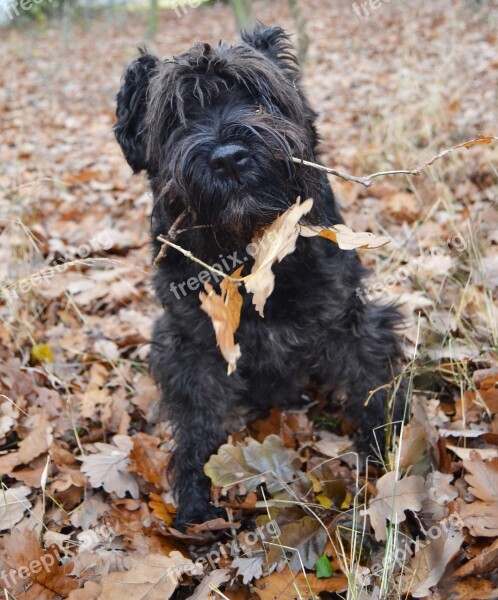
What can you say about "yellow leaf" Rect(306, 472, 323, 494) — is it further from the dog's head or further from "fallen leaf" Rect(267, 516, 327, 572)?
the dog's head

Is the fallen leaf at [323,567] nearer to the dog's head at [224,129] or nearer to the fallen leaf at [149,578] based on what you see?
the fallen leaf at [149,578]

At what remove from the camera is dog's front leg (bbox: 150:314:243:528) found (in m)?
2.93

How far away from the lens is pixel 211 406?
3.02 metres

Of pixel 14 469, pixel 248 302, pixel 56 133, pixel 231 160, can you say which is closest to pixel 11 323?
pixel 14 469

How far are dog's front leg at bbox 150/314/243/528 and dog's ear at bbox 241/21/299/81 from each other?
4.58 ft

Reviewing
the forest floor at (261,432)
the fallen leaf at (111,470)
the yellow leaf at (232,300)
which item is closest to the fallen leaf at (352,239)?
the yellow leaf at (232,300)

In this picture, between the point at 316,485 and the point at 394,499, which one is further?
the point at 316,485

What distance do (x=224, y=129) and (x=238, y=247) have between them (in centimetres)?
48

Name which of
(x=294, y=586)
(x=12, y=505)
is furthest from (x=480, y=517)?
(x=12, y=505)

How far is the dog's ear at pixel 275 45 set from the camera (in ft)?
9.87

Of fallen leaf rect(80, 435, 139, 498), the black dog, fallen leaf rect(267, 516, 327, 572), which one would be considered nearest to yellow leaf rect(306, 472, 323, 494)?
fallen leaf rect(267, 516, 327, 572)

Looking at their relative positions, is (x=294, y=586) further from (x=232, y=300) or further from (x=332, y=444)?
(x=232, y=300)

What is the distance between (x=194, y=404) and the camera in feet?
9.86

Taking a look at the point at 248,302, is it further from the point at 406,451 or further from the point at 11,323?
the point at 11,323
